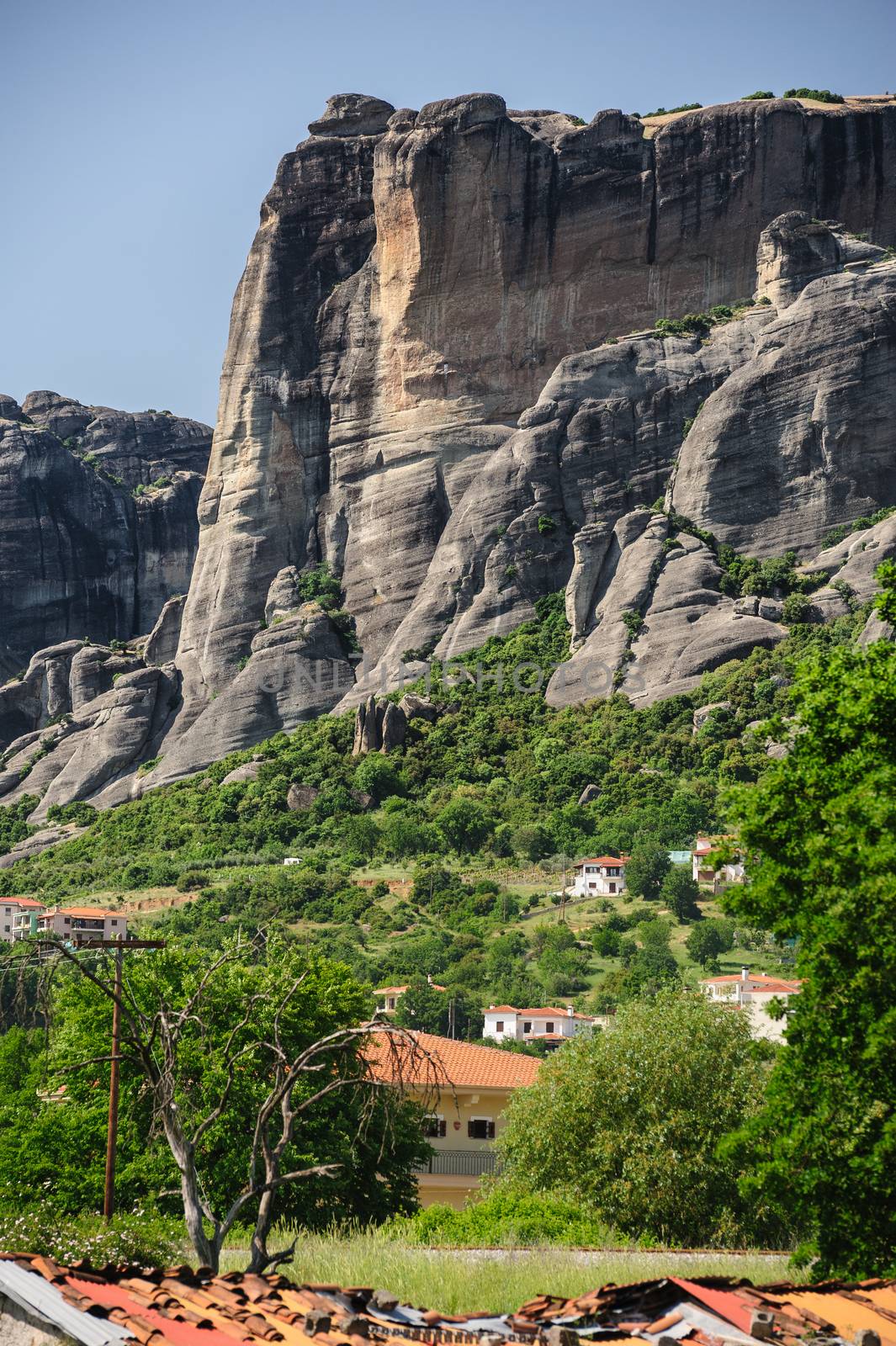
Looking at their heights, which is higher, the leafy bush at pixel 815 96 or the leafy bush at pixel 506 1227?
the leafy bush at pixel 815 96

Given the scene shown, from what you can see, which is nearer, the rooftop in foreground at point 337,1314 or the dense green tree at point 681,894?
the rooftop in foreground at point 337,1314

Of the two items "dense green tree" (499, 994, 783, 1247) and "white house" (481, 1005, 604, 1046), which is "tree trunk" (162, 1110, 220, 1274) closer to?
"dense green tree" (499, 994, 783, 1247)

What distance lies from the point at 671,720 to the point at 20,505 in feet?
250

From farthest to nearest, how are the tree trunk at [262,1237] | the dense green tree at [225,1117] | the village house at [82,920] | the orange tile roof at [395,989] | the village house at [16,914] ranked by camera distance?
the village house at [16,914] < the village house at [82,920] < the orange tile roof at [395,989] < the dense green tree at [225,1117] < the tree trunk at [262,1237]

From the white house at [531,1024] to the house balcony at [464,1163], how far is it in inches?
752

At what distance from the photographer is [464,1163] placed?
39219mm

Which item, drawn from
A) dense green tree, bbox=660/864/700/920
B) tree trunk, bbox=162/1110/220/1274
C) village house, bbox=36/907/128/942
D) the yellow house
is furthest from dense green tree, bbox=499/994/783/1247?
village house, bbox=36/907/128/942

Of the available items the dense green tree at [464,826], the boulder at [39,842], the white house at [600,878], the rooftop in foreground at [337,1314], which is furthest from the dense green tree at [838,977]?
the boulder at [39,842]

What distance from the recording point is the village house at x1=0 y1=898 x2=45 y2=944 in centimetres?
8438

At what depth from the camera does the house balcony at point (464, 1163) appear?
3888 cm

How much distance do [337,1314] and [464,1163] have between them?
28710 millimetres

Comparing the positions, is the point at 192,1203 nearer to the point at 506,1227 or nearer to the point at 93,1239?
the point at 93,1239

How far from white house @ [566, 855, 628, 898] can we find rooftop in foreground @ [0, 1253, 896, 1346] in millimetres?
64088

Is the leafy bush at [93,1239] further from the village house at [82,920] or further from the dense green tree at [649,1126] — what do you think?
the village house at [82,920]
